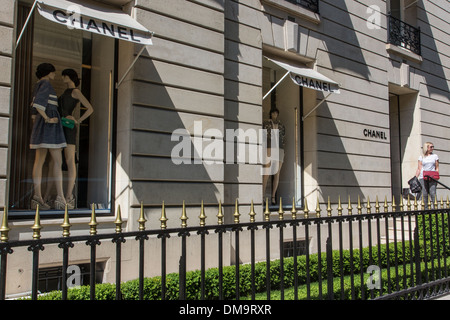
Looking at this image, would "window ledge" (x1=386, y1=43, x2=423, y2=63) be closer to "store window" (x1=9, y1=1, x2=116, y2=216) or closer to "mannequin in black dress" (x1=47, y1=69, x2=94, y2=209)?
"store window" (x1=9, y1=1, x2=116, y2=216)

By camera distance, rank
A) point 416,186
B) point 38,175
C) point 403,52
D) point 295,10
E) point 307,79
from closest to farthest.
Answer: point 38,175 → point 307,79 → point 295,10 → point 416,186 → point 403,52

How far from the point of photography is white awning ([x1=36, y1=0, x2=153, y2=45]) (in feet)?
20.5

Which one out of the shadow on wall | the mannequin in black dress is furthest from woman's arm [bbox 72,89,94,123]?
the shadow on wall

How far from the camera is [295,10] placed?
1120cm

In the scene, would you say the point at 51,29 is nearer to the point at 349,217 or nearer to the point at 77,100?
the point at 77,100

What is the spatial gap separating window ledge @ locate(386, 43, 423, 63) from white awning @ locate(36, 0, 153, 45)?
34.5 ft

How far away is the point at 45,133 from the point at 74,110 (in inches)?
33.7

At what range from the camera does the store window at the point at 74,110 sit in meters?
7.25

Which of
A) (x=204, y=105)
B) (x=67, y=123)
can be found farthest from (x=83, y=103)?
(x=204, y=105)

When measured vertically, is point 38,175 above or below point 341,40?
below

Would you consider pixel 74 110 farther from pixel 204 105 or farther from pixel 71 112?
pixel 204 105

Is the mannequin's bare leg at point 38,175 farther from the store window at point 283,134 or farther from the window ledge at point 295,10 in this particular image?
the window ledge at point 295,10

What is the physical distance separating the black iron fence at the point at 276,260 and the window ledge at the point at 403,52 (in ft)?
24.0

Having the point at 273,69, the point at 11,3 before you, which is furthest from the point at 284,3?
the point at 11,3
